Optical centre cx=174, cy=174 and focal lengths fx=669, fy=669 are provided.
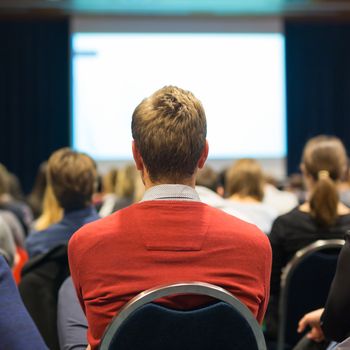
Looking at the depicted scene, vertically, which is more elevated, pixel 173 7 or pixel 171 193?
pixel 173 7

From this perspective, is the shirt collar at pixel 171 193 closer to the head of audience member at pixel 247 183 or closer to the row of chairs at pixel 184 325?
the row of chairs at pixel 184 325

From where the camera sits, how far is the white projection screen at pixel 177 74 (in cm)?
886

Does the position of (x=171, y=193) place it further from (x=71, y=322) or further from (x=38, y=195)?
(x=38, y=195)

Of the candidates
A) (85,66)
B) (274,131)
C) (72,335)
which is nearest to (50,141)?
(85,66)

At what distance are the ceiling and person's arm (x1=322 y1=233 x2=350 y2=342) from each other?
732 centimetres

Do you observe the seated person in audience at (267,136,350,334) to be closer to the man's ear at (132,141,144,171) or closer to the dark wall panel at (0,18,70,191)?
the man's ear at (132,141,144,171)

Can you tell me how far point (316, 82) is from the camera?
32.3 ft

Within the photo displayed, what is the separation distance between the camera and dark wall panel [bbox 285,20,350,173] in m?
9.68

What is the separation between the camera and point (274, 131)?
9148 millimetres

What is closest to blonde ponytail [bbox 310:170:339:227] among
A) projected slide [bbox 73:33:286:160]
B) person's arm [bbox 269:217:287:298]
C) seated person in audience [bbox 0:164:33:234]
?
person's arm [bbox 269:217:287:298]

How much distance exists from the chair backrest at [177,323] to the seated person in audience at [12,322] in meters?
0.25

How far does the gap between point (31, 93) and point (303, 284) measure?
781 cm

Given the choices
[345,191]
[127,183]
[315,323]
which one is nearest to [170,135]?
[315,323]

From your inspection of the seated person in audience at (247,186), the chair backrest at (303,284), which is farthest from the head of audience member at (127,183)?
the chair backrest at (303,284)
